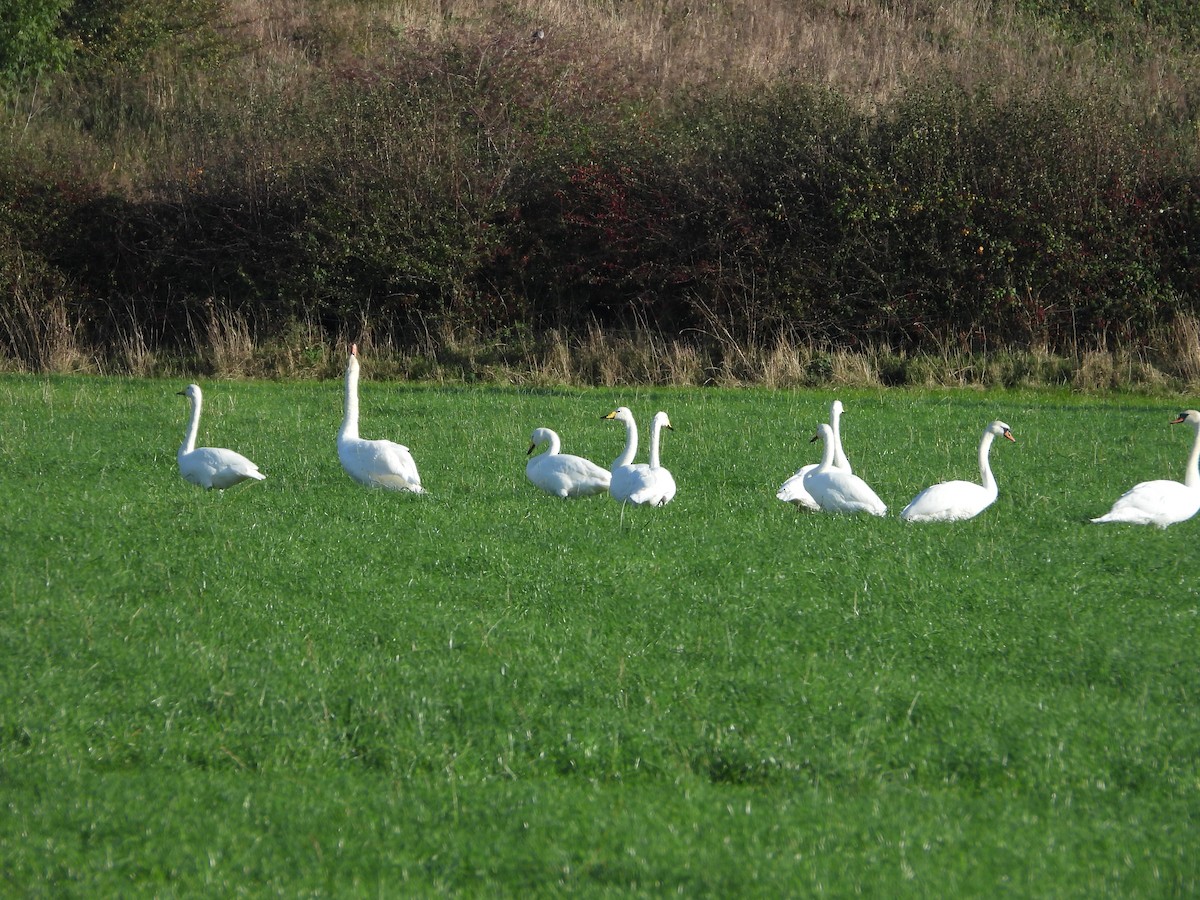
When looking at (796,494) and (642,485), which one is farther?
(796,494)

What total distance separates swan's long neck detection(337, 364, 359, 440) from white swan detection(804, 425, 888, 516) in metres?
3.66

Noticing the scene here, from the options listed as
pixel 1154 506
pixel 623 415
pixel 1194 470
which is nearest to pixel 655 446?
pixel 623 415

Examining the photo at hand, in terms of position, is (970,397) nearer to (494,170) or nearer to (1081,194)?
(1081,194)

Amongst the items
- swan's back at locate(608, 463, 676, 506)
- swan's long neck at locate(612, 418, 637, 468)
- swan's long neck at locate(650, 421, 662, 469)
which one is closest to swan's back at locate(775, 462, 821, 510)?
swan's back at locate(608, 463, 676, 506)

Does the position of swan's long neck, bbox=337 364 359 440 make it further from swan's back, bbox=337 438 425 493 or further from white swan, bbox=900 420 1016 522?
white swan, bbox=900 420 1016 522

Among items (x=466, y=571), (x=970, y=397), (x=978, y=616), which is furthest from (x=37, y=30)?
(x=978, y=616)

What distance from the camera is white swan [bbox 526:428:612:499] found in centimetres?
1025

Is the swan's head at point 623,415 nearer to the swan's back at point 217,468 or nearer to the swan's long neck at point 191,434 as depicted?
the swan's back at point 217,468

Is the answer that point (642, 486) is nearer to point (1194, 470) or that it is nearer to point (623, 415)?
point (623, 415)

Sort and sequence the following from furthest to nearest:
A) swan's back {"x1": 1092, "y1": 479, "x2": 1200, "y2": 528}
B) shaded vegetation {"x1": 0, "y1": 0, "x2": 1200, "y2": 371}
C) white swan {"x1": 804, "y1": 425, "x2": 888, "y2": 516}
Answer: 1. shaded vegetation {"x1": 0, "y1": 0, "x2": 1200, "y2": 371}
2. white swan {"x1": 804, "y1": 425, "x2": 888, "y2": 516}
3. swan's back {"x1": 1092, "y1": 479, "x2": 1200, "y2": 528}

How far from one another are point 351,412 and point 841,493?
412cm

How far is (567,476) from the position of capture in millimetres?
10250

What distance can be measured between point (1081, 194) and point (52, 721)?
1956cm

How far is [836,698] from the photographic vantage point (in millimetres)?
5617
